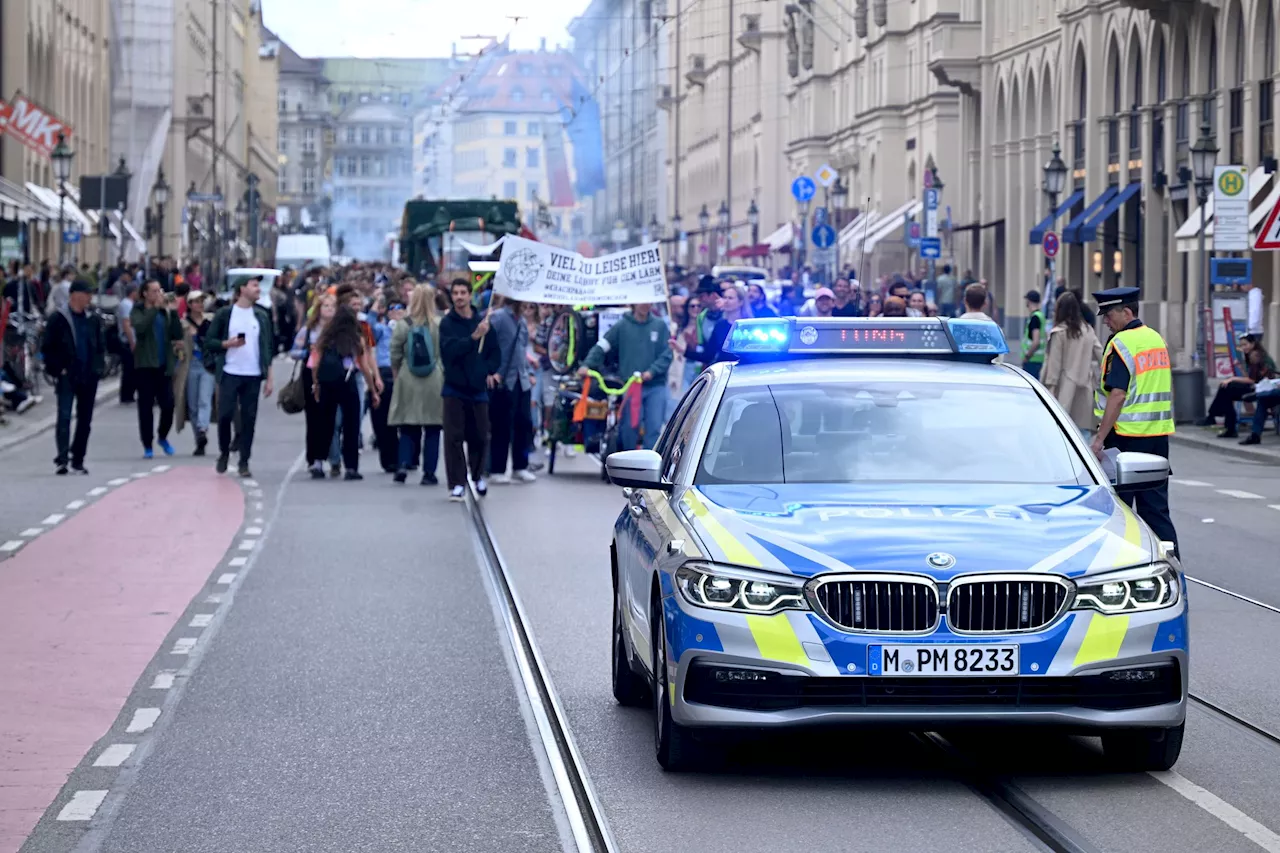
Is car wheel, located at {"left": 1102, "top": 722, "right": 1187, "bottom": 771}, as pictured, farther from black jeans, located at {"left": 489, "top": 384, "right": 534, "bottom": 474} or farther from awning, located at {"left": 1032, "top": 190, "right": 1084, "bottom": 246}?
awning, located at {"left": 1032, "top": 190, "right": 1084, "bottom": 246}

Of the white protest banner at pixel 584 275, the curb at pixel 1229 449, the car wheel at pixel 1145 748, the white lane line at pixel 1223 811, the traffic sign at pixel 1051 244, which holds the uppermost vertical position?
the traffic sign at pixel 1051 244

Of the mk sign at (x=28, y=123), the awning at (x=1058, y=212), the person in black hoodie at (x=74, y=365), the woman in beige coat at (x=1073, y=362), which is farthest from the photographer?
the awning at (x=1058, y=212)

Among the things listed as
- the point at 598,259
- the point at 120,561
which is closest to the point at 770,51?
the point at 598,259

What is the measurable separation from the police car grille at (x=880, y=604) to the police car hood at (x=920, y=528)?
0.18 feet

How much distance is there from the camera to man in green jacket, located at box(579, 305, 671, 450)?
20859 millimetres

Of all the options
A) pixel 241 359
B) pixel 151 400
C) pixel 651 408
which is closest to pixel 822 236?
pixel 151 400

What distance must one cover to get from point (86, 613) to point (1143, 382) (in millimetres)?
5735

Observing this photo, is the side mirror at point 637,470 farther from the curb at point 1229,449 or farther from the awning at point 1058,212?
the awning at point 1058,212

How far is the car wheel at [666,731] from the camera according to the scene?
7836 millimetres

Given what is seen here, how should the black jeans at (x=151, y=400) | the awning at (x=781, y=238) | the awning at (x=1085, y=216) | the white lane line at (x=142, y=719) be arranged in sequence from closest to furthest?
the white lane line at (x=142, y=719) < the black jeans at (x=151, y=400) < the awning at (x=1085, y=216) < the awning at (x=781, y=238)

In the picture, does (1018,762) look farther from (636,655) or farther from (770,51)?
(770,51)

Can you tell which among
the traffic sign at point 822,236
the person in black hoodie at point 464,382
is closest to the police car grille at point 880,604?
the person in black hoodie at point 464,382

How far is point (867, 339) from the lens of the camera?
30.7ft

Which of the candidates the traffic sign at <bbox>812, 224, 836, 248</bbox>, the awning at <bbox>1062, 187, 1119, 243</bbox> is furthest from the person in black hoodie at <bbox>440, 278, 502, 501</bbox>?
the awning at <bbox>1062, 187, 1119, 243</bbox>
